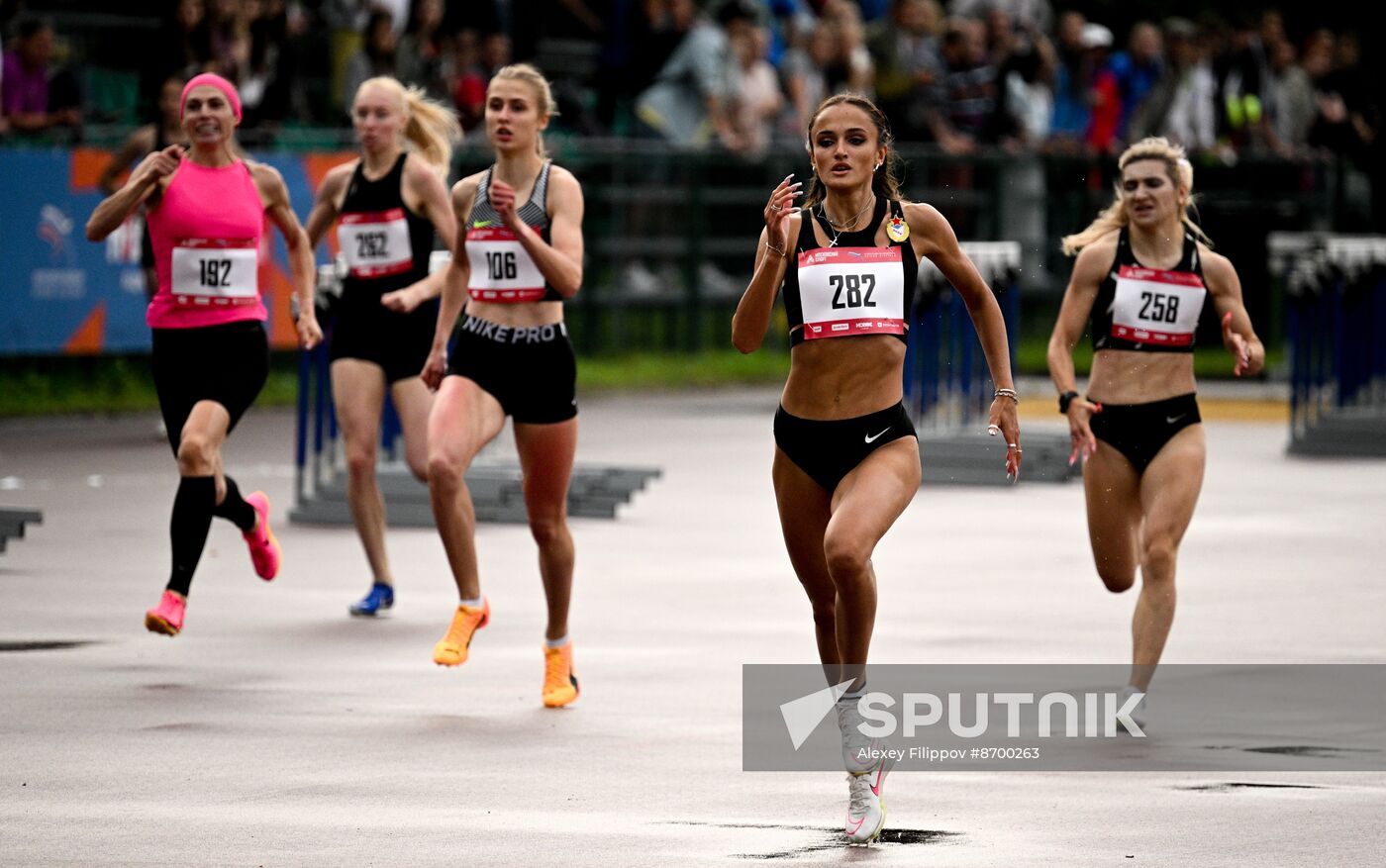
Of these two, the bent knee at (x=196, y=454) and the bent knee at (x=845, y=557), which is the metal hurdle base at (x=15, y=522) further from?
the bent knee at (x=845, y=557)

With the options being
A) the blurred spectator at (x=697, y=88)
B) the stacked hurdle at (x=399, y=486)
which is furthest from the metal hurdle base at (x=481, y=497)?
the blurred spectator at (x=697, y=88)

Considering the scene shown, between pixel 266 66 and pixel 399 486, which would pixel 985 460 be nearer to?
pixel 399 486

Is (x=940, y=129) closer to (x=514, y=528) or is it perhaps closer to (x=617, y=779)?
(x=514, y=528)

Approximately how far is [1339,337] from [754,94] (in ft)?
25.6

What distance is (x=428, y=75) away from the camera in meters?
23.7

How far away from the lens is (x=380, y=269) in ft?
39.6

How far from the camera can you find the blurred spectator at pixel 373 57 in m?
22.8

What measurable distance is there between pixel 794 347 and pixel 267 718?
97.8 inches

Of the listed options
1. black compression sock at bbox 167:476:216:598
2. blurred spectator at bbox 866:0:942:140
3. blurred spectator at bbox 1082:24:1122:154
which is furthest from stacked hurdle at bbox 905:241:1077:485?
blurred spectator at bbox 1082:24:1122:154

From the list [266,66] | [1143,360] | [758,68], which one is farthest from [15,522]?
[758,68]

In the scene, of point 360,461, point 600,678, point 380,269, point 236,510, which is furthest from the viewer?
point 380,269

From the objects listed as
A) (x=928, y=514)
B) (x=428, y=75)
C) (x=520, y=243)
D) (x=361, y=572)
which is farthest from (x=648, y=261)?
(x=520, y=243)

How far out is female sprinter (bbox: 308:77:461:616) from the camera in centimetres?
1178

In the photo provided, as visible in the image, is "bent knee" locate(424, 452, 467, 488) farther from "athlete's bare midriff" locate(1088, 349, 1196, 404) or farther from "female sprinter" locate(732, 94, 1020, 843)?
"athlete's bare midriff" locate(1088, 349, 1196, 404)
